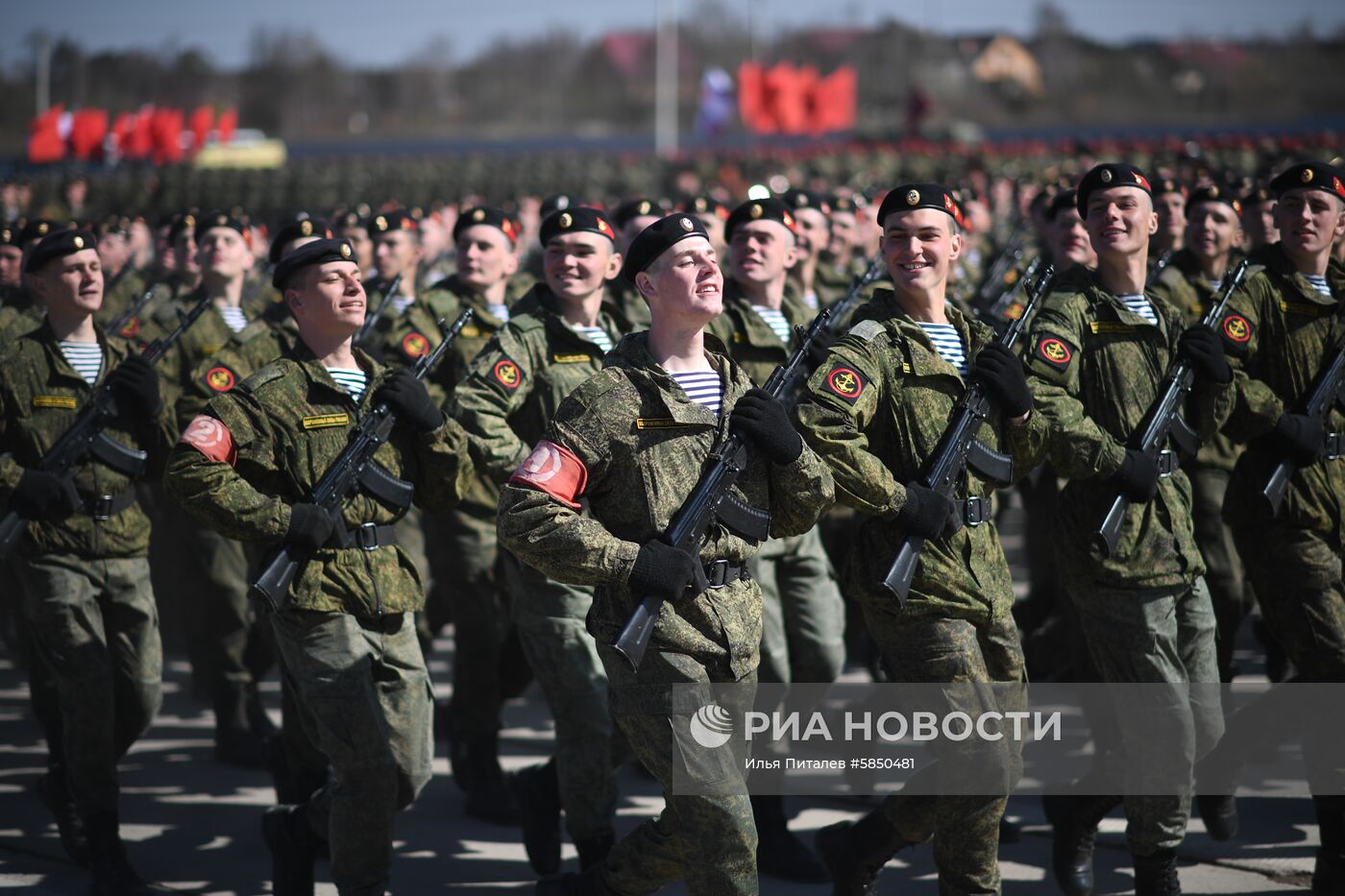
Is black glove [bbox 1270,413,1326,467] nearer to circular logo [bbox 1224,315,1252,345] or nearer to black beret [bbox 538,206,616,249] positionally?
circular logo [bbox 1224,315,1252,345]

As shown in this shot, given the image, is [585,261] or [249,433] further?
[585,261]

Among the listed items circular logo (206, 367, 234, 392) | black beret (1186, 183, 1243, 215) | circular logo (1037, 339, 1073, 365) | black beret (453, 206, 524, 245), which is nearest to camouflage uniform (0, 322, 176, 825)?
circular logo (206, 367, 234, 392)

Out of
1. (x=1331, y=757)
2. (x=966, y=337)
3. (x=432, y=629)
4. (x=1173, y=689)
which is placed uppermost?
(x=966, y=337)

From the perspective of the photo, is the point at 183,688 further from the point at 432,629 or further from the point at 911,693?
the point at 911,693

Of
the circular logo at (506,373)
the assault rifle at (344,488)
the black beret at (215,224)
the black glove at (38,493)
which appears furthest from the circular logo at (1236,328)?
the black beret at (215,224)

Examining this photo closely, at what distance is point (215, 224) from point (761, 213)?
309cm

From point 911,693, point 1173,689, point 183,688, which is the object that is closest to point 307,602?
point 911,693

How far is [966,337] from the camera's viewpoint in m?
5.07

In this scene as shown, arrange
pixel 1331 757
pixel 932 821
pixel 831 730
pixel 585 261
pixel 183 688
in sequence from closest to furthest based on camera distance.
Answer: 1. pixel 932 821
2. pixel 1331 757
3. pixel 585 261
4. pixel 831 730
5. pixel 183 688

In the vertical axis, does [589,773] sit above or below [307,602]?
below

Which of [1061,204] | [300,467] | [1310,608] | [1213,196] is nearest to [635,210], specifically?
[1061,204]

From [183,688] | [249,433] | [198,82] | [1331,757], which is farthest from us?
[198,82]

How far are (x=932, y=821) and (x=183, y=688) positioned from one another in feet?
18.1

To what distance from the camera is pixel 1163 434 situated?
532cm
